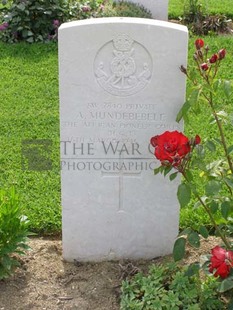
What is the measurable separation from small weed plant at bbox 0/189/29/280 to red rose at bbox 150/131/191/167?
0.95m

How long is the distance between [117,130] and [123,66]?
36cm

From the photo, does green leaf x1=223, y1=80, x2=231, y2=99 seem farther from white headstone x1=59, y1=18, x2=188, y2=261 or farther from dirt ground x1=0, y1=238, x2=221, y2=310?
dirt ground x1=0, y1=238, x2=221, y2=310

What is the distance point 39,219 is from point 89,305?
96 centimetres

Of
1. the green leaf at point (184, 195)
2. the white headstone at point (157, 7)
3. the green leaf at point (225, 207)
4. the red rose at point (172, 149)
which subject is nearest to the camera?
the red rose at point (172, 149)

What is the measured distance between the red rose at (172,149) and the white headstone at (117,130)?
496mm

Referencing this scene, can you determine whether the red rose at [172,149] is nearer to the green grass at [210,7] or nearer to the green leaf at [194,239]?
the green leaf at [194,239]

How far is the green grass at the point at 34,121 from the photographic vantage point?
14.4 feet


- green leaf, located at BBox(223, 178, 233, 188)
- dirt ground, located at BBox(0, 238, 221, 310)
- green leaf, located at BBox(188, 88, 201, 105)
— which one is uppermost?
green leaf, located at BBox(188, 88, 201, 105)

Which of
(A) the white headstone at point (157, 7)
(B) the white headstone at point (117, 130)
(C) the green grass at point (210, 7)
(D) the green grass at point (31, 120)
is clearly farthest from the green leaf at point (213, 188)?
(C) the green grass at point (210, 7)

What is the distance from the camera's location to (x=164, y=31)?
3281 mm

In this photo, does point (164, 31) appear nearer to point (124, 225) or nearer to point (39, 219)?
point (124, 225)

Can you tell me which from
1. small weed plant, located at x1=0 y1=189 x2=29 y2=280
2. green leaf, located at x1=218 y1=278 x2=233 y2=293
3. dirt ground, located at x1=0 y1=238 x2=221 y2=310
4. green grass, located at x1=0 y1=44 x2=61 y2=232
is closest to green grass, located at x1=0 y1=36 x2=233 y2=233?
green grass, located at x1=0 y1=44 x2=61 y2=232

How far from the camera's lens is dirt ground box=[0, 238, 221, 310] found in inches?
136

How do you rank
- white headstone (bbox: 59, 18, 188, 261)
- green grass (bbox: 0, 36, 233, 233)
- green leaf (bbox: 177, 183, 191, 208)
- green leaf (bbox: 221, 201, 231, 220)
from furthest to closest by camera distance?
green grass (bbox: 0, 36, 233, 233) → white headstone (bbox: 59, 18, 188, 261) → green leaf (bbox: 221, 201, 231, 220) → green leaf (bbox: 177, 183, 191, 208)
